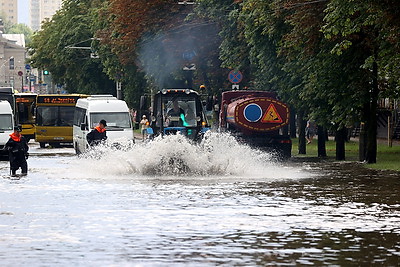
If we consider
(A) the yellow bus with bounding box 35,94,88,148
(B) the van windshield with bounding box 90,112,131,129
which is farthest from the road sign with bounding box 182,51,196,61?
(B) the van windshield with bounding box 90,112,131,129

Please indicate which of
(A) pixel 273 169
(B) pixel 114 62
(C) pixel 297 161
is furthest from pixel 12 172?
(B) pixel 114 62

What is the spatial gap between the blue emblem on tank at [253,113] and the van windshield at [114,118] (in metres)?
6.49

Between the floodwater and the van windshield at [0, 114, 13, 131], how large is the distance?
10.7 meters

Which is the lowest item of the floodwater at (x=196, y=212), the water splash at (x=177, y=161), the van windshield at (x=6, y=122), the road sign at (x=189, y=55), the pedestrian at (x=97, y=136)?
the floodwater at (x=196, y=212)

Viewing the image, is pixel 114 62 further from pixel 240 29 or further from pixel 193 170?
pixel 193 170

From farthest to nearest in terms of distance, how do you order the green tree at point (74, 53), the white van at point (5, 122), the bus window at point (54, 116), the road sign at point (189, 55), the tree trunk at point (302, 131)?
the green tree at point (74, 53)
the bus window at point (54, 116)
the road sign at point (189, 55)
the tree trunk at point (302, 131)
the white van at point (5, 122)

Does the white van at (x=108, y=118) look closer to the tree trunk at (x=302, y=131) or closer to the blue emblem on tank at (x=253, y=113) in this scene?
the blue emblem on tank at (x=253, y=113)

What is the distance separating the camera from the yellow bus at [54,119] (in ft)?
196

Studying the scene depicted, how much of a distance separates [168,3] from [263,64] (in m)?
15.1

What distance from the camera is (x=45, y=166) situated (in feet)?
123

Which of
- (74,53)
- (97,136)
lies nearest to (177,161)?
(97,136)

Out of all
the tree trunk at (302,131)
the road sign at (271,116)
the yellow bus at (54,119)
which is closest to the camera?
the road sign at (271,116)

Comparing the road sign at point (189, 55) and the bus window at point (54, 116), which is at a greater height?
the road sign at point (189, 55)

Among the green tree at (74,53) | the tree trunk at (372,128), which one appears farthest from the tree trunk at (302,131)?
the green tree at (74,53)
